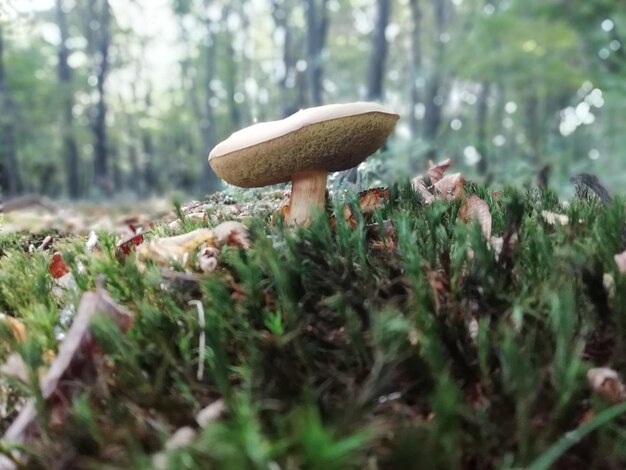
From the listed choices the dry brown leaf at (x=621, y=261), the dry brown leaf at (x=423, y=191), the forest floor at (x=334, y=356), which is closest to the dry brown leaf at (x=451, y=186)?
the dry brown leaf at (x=423, y=191)

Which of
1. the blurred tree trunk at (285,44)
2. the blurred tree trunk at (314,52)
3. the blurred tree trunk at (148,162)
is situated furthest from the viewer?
the blurred tree trunk at (148,162)

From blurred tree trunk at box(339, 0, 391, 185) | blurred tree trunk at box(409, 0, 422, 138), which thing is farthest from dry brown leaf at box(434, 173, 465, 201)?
blurred tree trunk at box(409, 0, 422, 138)

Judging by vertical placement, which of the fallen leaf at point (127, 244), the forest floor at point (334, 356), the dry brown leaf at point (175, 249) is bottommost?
the forest floor at point (334, 356)

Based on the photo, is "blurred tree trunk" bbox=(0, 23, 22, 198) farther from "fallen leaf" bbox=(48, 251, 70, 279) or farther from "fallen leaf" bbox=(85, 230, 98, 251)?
"fallen leaf" bbox=(48, 251, 70, 279)

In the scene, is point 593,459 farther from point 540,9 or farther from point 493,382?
point 540,9

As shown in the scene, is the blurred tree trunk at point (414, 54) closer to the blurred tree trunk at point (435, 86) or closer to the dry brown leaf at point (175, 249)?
the blurred tree trunk at point (435, 86)

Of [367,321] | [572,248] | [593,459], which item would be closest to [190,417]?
[367,321]
